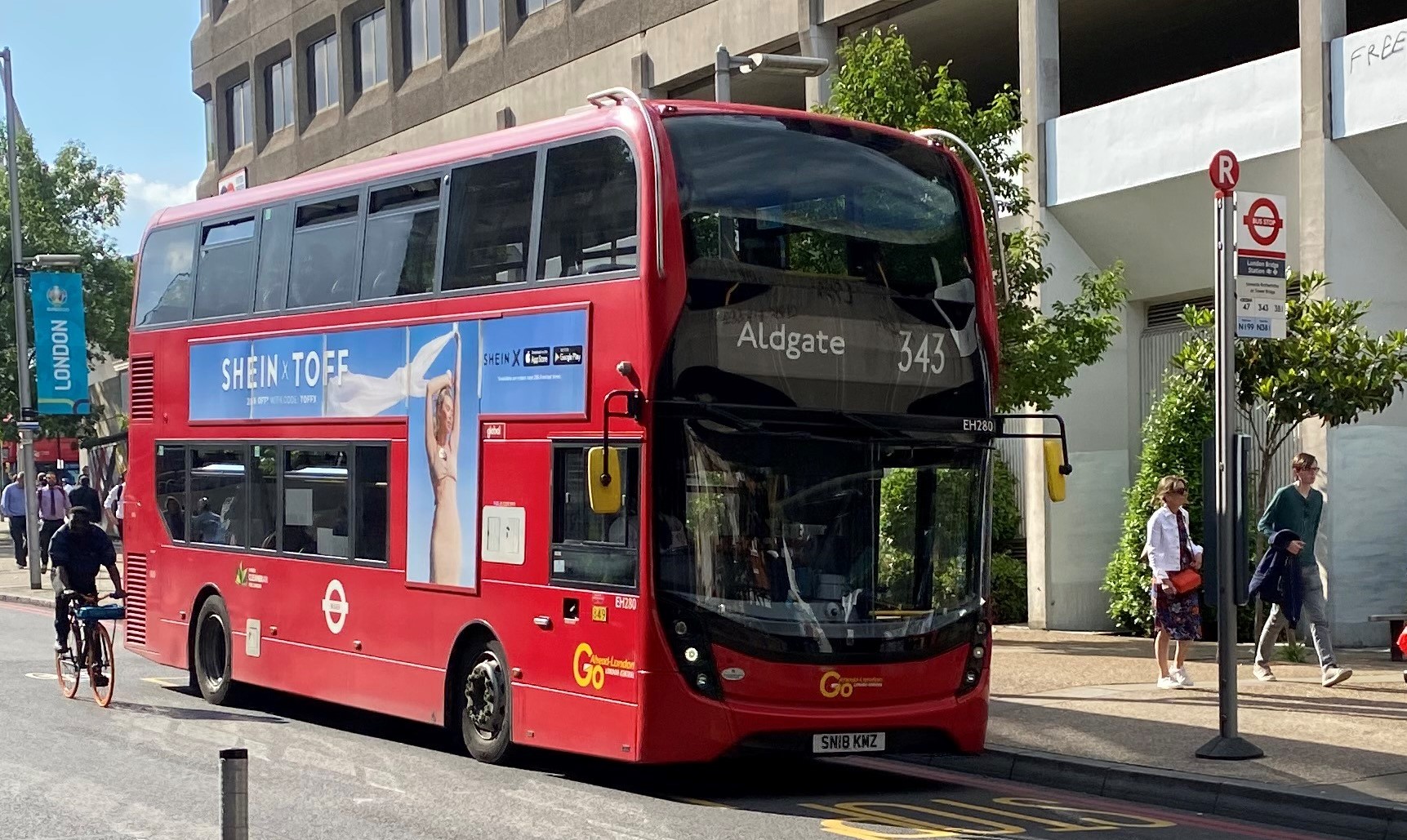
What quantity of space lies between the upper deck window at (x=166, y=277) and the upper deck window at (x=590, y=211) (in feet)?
19.3

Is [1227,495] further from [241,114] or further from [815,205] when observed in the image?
[241,114]

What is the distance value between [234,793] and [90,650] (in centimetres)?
1168

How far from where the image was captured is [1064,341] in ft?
62.0

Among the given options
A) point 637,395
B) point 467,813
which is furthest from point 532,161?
point 467,813

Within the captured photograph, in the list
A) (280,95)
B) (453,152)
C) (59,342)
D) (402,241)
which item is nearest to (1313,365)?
(453,152)

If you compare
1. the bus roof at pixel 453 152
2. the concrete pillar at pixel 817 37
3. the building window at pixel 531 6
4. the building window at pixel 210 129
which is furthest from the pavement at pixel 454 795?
the building window at pixel 210 129

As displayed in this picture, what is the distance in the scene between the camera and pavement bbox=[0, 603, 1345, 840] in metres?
10.1

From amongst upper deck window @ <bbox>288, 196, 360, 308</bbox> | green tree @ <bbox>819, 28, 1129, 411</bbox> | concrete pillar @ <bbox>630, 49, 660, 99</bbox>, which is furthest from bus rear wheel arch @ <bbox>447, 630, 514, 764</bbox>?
concrete pillar @ <bbox>630, 49, 660, 99</bbox>

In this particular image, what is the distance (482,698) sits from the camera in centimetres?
1284

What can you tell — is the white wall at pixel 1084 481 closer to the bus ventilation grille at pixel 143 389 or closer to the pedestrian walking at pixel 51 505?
the bus ventilation grille at pixel 143 389

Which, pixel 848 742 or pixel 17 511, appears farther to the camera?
pixel 17 511

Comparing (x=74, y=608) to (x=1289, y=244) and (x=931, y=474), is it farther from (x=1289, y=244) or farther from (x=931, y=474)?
(x=1289, y=244)

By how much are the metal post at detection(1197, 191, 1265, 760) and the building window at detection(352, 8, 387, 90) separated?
29.4 m

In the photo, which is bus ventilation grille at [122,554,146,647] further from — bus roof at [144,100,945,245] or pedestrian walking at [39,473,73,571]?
pedestrian walking at [39,473,73,571]
